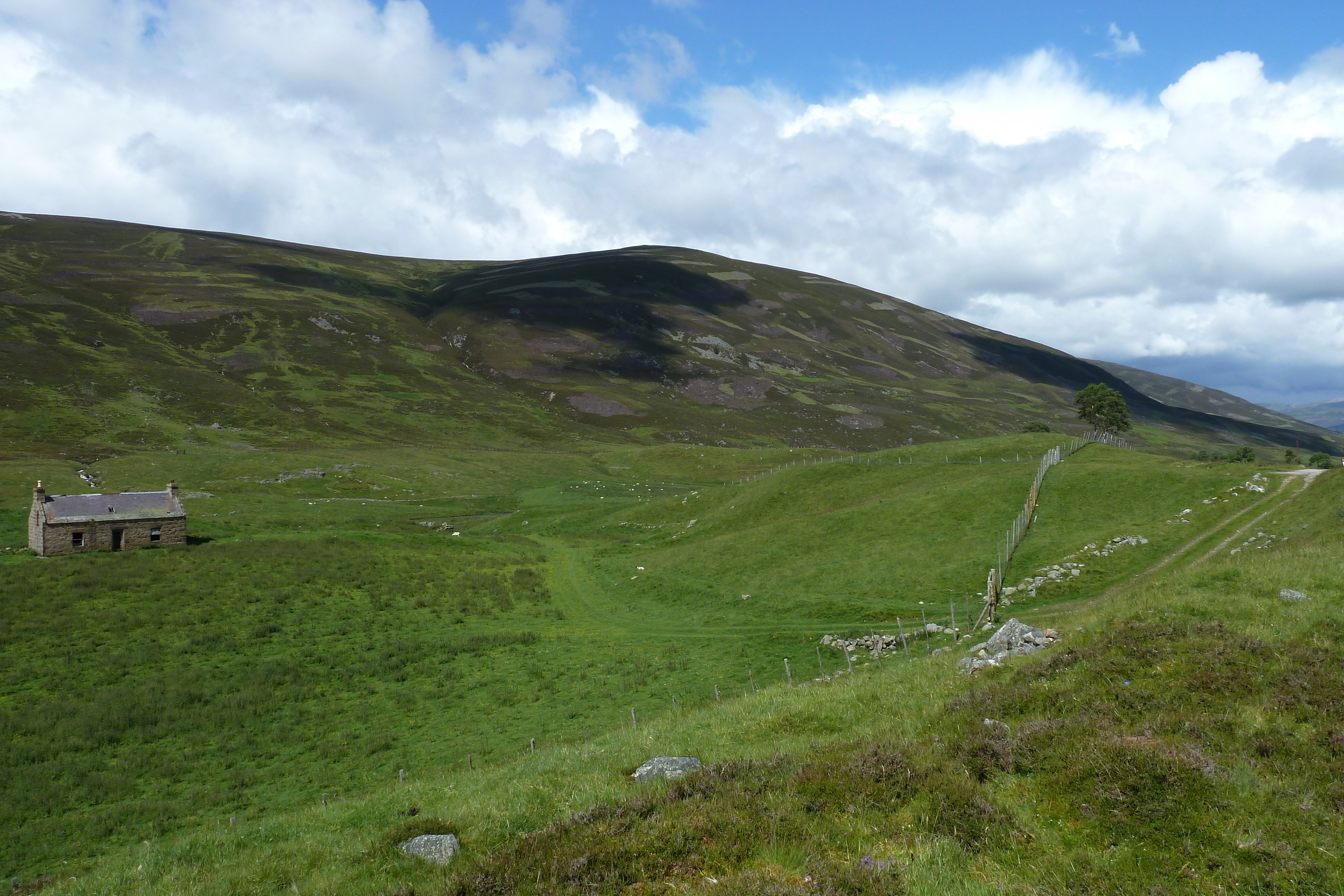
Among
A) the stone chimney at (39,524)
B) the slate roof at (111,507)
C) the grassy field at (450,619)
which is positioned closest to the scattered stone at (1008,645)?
the grassy field at (450,619)

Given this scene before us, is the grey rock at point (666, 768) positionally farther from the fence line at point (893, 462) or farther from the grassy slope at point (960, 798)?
the fence line at point (893, 462)

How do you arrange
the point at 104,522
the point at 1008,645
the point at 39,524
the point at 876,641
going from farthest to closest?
the point at 104,522 → the point at 39,524 → the point at 876,641 → the point at 1008,645

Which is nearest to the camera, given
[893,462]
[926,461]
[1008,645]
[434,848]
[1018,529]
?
[434,848]

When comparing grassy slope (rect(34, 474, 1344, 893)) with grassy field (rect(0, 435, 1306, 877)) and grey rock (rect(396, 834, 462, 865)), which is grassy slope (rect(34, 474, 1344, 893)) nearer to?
grey rock (rect(396, 834, 462, 865))

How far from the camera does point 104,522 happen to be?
5222 centimetres

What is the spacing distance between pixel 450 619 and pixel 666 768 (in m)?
38.0

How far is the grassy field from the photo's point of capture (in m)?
26.9

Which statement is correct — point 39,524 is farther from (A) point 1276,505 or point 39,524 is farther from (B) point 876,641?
(A) point 1276,505

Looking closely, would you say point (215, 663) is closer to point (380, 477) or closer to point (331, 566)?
point (331, 566)

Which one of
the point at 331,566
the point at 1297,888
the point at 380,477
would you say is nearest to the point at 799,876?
the point at 1297,888

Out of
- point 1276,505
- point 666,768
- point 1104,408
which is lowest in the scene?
point 666,768

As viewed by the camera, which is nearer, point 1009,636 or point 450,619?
point 1009,636

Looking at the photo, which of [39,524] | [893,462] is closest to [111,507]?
[39,524]

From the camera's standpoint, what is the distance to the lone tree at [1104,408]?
9600cm
